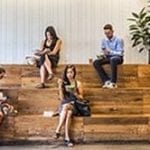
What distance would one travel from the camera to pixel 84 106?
241 inches

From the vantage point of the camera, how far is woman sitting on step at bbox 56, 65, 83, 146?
19.3 feet

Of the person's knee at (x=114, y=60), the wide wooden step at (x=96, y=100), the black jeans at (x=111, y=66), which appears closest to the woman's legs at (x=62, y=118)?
the wide wooden step at (x=96, y=100)

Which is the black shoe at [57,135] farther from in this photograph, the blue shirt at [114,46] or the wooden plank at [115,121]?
the blue shirt at [114,46]

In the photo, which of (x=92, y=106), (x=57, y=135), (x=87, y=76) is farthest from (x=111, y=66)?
(x=57, y=135)

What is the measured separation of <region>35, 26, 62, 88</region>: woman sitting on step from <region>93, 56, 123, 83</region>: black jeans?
0.71m

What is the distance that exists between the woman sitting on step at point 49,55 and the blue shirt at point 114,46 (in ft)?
2.77

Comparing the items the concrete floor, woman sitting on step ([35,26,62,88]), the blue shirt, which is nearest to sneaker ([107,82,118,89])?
the blue shirt

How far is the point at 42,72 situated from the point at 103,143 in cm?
176

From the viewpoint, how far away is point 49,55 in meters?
7.11

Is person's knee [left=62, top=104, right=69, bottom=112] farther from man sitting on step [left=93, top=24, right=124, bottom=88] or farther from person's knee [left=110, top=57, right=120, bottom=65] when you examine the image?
person's knee [left=110, top=57, right=120, bottom=65]

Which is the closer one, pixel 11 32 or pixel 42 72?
pixel 42 72

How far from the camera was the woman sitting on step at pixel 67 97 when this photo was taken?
5891mm

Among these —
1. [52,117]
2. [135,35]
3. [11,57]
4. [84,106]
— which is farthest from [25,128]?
[135,35]

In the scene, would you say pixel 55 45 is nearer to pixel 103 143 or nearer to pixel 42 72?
pixel 42 72
